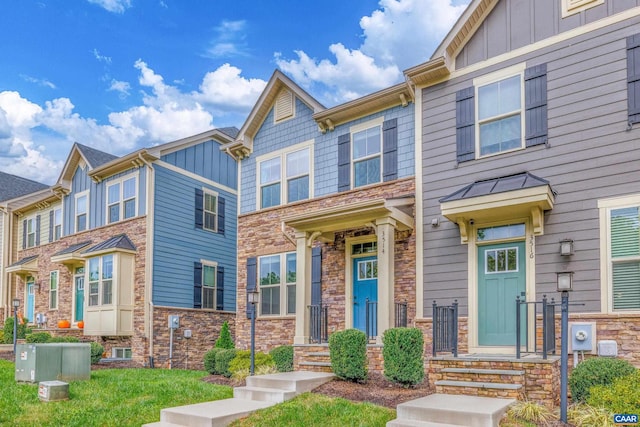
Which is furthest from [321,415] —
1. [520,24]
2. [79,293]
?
[79,293]

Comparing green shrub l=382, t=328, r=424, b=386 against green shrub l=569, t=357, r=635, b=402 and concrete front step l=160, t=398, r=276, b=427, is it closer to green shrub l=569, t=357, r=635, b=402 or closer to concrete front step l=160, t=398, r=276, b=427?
concrete front step l=160, t=398, r=276, b=427

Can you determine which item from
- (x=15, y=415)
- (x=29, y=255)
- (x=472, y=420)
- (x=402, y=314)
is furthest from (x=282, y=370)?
(x=29, y=255)

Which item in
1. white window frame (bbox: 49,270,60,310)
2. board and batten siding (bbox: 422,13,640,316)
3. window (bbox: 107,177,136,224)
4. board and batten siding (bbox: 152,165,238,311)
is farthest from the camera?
white window frame (bbox: 49,270,60,310)

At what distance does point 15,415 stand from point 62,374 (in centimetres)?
254

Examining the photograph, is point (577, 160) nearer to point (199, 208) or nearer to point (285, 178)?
point (285, 178)

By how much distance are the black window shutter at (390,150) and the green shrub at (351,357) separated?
12.1 feet

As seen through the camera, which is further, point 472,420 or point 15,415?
point 15,415

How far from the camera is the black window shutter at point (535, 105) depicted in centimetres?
932

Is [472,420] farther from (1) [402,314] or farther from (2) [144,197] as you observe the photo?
(2) [144,197]

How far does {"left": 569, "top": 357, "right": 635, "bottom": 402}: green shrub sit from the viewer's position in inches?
285

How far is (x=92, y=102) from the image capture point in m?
27.1

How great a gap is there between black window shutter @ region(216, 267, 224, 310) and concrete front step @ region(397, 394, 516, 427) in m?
12.4

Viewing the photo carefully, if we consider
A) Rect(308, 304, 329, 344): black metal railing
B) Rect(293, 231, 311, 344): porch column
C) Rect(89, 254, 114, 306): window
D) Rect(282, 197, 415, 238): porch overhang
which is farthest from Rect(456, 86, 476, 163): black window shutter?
Rect(89, 254, 114, 306): window

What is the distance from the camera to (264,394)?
8.38 metres
